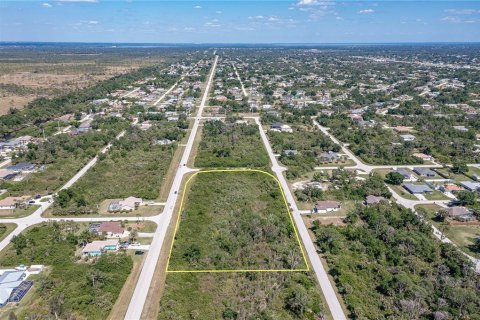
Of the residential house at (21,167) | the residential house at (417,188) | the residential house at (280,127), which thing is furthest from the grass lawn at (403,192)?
the residential house at (21,167)

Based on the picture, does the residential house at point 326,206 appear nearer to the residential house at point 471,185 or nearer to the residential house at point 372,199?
the residential house at point 372,199

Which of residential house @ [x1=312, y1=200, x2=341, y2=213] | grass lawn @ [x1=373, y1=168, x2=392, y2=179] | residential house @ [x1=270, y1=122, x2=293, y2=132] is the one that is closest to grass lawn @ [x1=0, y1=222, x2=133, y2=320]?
residential house @ [x1=312, y1=200, x2=341, y2=213]

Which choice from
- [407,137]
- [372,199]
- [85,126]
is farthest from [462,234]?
[85,126]

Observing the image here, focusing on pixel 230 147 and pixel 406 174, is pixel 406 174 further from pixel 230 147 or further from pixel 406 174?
pixel 230 147

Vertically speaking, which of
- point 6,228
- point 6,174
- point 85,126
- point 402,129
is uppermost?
point 85,126

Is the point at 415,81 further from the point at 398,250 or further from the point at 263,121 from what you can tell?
the point at 398,250

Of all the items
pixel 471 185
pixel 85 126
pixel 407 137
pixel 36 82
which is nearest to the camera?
pixel 471 185

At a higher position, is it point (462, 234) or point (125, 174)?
point (125, 174)
